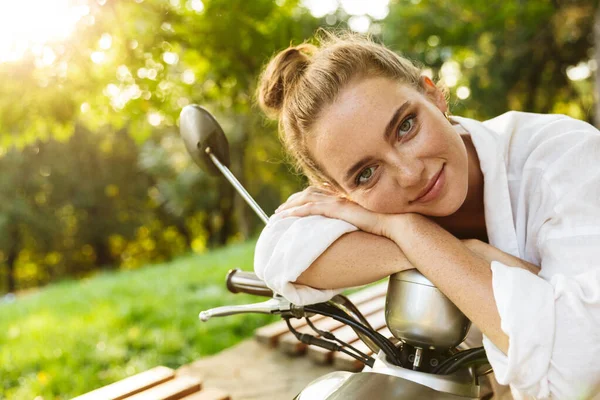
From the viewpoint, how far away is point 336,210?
1.26 m

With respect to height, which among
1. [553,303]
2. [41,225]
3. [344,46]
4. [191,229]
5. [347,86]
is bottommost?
[191,229]

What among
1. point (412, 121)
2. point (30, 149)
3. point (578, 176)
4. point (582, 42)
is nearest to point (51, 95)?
point (412, 121)

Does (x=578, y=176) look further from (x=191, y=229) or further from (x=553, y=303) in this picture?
(x=191, y=229)

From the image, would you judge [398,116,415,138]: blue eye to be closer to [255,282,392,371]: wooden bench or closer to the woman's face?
the woman's face

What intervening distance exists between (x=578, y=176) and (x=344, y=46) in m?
0.62

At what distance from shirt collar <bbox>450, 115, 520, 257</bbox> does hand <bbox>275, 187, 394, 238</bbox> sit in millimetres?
254

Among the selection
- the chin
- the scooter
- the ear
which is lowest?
the scooter

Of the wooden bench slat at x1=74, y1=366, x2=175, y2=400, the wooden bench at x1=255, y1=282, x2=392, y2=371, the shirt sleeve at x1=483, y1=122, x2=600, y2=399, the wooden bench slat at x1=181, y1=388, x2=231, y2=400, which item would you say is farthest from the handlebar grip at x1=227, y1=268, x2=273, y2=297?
the wooden bench at x1=255, y1=282, x2=392, y2=371

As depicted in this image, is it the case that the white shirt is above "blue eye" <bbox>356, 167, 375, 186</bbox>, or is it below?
below

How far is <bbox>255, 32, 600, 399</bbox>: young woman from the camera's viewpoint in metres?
0.97

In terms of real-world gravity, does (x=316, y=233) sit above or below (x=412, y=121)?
below

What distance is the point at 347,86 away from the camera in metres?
1.22

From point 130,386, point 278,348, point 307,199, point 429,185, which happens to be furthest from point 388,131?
point 278,348

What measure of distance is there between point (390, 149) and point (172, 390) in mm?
1380
